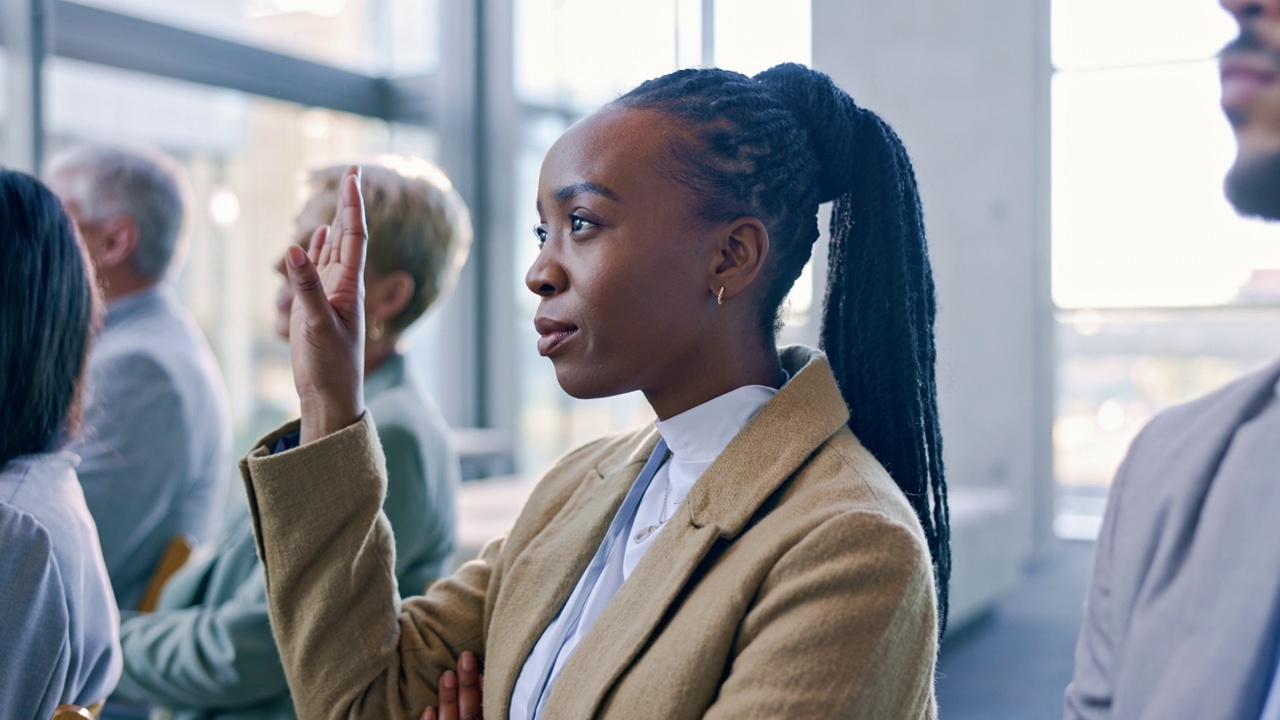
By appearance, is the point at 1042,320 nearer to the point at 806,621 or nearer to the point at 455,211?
the point at 455,211

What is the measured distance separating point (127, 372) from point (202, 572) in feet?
1.80

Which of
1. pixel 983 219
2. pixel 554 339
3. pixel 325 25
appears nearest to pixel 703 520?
pixel 554 339

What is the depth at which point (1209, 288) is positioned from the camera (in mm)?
3379

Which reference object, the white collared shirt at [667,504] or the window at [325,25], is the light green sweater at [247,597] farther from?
the window at [325,25]

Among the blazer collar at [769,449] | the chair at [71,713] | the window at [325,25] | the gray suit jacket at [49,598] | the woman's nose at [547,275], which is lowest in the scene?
the chair at [71,713]

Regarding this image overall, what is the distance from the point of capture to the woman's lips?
4.04ft

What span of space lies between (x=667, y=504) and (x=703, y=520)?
0.15 meters

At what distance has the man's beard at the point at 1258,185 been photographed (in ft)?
2.98

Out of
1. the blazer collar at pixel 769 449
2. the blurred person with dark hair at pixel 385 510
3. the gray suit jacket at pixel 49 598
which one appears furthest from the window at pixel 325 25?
the blazer collar at pixel 769 449

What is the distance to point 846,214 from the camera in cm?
133

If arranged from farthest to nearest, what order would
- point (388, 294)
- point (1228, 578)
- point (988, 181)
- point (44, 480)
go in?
point (988, 181)
point (388, 294)
point (44, 480)
point (1228, 578)

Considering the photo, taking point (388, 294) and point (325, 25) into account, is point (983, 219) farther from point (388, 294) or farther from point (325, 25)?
point (325, 25)

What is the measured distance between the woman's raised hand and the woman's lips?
0.94 feet

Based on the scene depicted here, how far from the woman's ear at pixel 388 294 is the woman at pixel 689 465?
0.46m
